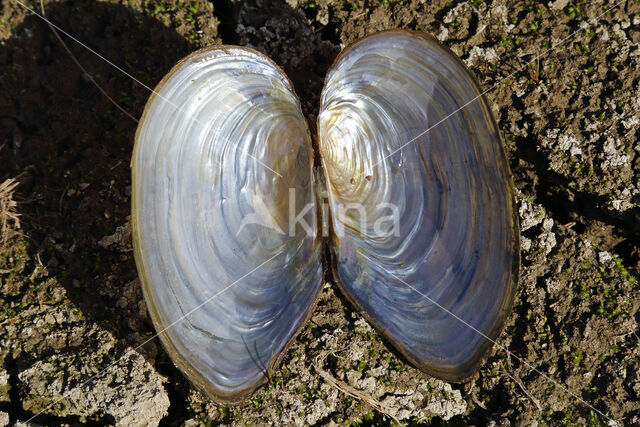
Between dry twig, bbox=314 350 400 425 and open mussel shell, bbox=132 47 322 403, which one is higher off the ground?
open mussel shell, bbox=132 47 322 403

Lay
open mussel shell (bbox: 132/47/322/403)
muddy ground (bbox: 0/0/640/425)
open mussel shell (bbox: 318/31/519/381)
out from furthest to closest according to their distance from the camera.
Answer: muddy ground (bbox: 0/0/640/425)
open mussel shell (bbox: 318/31/519/381)
open mussel shell (bbox: 132/47/322/403)

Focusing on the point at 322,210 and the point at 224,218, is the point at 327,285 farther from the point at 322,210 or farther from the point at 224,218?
the point at 224,218

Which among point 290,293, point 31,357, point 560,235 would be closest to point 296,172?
point 290,293

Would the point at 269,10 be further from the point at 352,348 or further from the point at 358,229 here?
the point at 352,348

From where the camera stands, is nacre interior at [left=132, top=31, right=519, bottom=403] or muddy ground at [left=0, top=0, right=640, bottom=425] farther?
muddy ground at [left=0, top=0, right=640, bottom=425]

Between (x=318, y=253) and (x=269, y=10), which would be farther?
(x=269, y=10)

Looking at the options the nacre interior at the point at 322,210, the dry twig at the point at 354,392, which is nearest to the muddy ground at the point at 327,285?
the dry twig at the point at 354,392

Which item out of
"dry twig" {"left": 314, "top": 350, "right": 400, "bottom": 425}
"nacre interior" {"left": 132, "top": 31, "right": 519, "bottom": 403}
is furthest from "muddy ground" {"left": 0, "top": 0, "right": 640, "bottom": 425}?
"nacre interior" {"left": 132, "top": 31, "right": 519, "bottom": 403}

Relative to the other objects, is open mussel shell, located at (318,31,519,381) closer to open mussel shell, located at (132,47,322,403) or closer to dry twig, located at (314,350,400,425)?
open mussel shell, located at (132,47,322,403)
